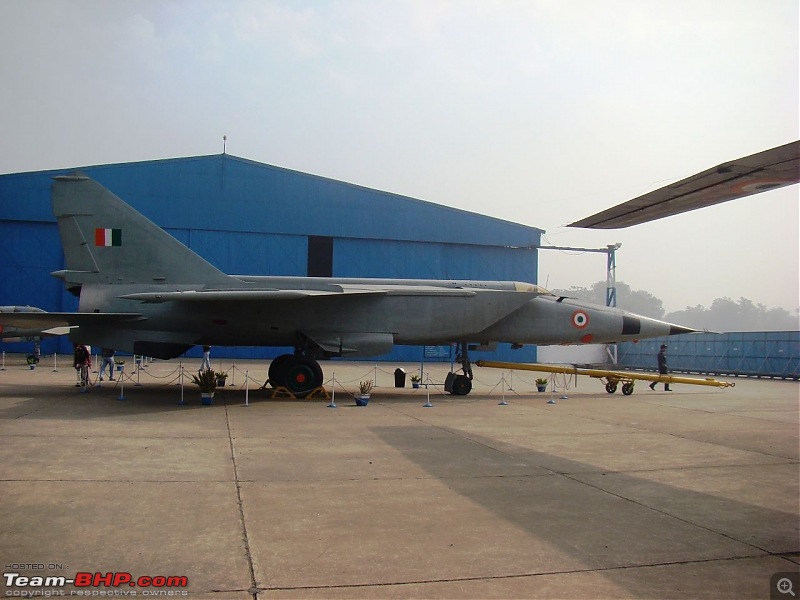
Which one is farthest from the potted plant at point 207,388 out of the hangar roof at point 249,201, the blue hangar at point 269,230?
the hangar roof at point 249,201

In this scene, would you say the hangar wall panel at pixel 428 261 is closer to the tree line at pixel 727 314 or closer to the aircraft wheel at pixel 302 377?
the aircraft wheel at pixel 302 377

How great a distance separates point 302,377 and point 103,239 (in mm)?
5281

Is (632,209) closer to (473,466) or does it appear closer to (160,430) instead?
(473,466)

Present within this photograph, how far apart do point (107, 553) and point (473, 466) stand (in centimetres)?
414

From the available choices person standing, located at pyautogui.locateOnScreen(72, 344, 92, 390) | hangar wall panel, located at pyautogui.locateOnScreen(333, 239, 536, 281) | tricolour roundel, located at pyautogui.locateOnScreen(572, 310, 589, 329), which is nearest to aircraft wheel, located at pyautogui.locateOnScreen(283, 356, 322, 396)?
person standing, located at pyautogui.locateOnScreen(72, 344, 92, 390)

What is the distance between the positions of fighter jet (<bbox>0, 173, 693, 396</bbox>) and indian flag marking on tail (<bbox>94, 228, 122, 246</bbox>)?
0.07 feet

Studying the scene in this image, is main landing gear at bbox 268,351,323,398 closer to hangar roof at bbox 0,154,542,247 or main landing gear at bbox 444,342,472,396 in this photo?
main landing gear at bbox 444,342,472,396

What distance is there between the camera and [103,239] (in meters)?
13.9

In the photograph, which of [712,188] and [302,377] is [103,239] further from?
[712,188]

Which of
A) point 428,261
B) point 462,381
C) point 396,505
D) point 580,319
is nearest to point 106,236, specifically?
point 462,381

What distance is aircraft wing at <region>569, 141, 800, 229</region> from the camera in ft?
16.0

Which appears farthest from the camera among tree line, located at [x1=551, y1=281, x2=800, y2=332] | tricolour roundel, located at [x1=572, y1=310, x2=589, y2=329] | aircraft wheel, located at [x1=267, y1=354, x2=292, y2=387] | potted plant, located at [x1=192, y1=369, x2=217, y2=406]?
tree line, located at [x1=551, y1=281, x2=800, y2=332]

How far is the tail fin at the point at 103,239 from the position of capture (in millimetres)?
13758

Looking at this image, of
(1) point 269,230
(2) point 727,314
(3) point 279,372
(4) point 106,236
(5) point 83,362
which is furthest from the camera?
(2) point 727,314
